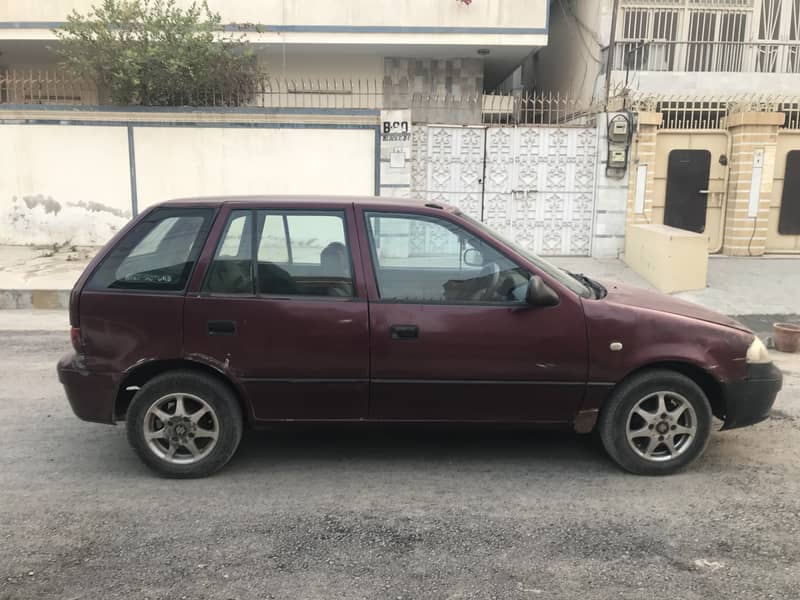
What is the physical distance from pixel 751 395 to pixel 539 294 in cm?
147

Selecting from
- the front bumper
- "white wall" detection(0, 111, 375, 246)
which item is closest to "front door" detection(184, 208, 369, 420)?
the front bumper

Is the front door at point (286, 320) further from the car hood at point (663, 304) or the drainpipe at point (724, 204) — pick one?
the drainpipe at point (724, 204)

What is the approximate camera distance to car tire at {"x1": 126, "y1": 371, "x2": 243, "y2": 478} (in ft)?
13.2

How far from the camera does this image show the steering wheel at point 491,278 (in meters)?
4.09

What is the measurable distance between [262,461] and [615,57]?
12996mm

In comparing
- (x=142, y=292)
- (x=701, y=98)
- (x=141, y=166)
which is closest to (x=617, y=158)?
(x=701, y=98)

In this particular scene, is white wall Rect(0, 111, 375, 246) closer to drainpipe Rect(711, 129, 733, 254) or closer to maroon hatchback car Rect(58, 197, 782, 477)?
drainpipe Rect(711, 129, 733, 254)

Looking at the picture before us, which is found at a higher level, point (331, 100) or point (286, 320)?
point (331, 100)

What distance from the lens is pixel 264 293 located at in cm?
407

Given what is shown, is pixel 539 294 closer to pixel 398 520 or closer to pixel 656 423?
pixel 656 423

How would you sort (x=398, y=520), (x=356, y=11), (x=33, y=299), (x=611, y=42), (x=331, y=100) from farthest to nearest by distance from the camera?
(x=331, y=100) → (x=356, y=11) → (x=611, y=42) → (x=33, y=299) → (x=398, y=520)

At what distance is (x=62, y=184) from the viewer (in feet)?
40.1

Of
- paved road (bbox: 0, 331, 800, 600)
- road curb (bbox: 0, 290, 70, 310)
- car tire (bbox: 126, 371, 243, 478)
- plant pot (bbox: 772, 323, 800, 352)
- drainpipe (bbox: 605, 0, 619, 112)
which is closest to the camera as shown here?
paved road (bbox: 0, 331, 800, 600)

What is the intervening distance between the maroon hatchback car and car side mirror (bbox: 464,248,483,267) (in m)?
0.01
